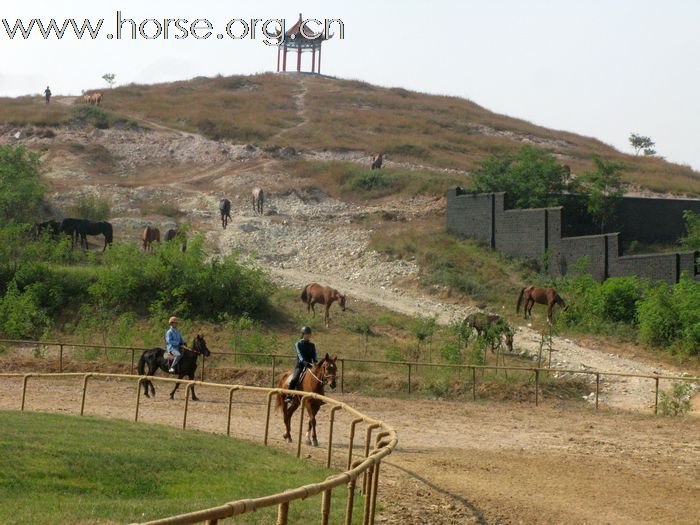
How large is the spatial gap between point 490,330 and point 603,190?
20532mm

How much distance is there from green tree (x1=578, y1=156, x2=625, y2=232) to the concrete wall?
176cm

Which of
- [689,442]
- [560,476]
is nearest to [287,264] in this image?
[689,442]

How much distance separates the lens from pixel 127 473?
15.1 meters

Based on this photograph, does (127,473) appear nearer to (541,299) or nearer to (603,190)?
(541,299)

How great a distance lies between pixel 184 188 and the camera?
65938mm

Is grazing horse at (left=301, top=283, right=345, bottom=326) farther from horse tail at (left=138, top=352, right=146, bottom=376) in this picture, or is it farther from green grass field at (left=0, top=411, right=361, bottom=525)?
green grass field at (left=0, top=411, right=361, bottom=525)

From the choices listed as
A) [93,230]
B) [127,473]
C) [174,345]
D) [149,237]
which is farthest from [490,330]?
[93,230]

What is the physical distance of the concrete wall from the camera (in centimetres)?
4312

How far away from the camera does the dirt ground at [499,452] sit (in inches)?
591

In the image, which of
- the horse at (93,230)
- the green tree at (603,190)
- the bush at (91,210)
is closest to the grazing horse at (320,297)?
the horse at (93,230)

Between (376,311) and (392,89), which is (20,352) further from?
(392,89)

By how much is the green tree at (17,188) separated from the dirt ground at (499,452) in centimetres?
2220

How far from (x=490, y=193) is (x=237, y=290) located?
1785 centimetres

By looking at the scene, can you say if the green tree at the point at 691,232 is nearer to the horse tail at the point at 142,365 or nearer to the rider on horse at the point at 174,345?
the rider on horse at the point at 174,345
